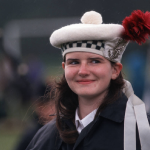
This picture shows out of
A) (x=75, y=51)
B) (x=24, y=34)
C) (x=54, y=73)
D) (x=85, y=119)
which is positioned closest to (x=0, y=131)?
(x=54, y=73)

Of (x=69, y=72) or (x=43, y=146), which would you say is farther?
(x=43, y=146)

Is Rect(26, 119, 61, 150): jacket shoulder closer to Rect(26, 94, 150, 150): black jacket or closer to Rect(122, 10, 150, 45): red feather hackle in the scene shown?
Rect(26, 94, 150, 150): black jacket

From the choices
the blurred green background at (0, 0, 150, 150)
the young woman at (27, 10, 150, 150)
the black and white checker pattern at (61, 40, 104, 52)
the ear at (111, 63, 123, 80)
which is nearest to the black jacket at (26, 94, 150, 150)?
Answer: the young woman at (27, 10, 150, 150)

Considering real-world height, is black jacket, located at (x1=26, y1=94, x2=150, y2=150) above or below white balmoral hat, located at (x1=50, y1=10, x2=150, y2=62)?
below

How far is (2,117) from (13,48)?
0.72 metres

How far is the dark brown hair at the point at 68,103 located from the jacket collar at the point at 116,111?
0.03 meters

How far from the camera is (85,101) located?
1564 mm

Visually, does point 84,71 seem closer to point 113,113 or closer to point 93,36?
point 93,36

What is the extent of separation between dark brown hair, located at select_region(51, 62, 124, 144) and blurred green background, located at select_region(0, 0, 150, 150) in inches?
16.6

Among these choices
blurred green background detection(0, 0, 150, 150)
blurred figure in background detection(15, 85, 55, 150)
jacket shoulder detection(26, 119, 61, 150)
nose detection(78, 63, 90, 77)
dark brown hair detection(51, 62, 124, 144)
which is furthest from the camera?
blurred green background detection(0, 0, 150, 150)

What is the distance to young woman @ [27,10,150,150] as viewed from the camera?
1354 mm

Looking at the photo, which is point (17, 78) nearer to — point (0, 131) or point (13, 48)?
point (13, 48)

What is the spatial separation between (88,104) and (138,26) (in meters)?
0.61

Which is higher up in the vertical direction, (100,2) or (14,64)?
(100,2)
